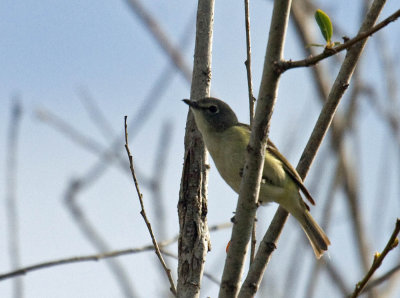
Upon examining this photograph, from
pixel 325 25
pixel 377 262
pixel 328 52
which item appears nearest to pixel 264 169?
pixel 325 25

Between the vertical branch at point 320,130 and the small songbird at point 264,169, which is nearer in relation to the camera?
the vertical branch at point 320,130

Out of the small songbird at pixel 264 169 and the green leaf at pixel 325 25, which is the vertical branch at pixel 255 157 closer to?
the green leaf at pixel 325 25

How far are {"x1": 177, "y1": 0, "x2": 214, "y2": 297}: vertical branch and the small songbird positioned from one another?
41 cm

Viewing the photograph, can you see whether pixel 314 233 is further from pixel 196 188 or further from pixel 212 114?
pixel 196 188

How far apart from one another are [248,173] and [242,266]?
19.5 inches

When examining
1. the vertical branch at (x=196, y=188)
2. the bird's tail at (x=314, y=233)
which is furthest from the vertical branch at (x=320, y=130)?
the bird's tail at (x=314, y=233)

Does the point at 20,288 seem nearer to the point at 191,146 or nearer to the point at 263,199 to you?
the point at 191,146

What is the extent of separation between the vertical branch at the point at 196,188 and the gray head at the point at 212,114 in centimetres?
12

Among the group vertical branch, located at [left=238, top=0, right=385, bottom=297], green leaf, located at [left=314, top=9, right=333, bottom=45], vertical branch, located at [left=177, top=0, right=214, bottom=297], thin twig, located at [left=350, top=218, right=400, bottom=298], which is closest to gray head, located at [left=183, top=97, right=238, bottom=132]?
vertical branch, located at [left=177, top=0, right=214, bottom=297]

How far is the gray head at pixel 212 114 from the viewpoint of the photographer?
4.32 meters

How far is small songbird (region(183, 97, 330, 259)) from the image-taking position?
15.7 feet

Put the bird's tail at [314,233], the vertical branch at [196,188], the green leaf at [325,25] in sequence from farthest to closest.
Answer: the bird's tail at [314,233] < the vertical branch at [196,188] < the green leaf at [325,25]

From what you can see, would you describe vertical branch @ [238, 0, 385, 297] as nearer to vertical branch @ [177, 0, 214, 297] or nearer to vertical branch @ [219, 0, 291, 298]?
vertical branch @ [219, 0, 291, 298]

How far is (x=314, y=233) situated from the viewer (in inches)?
205
